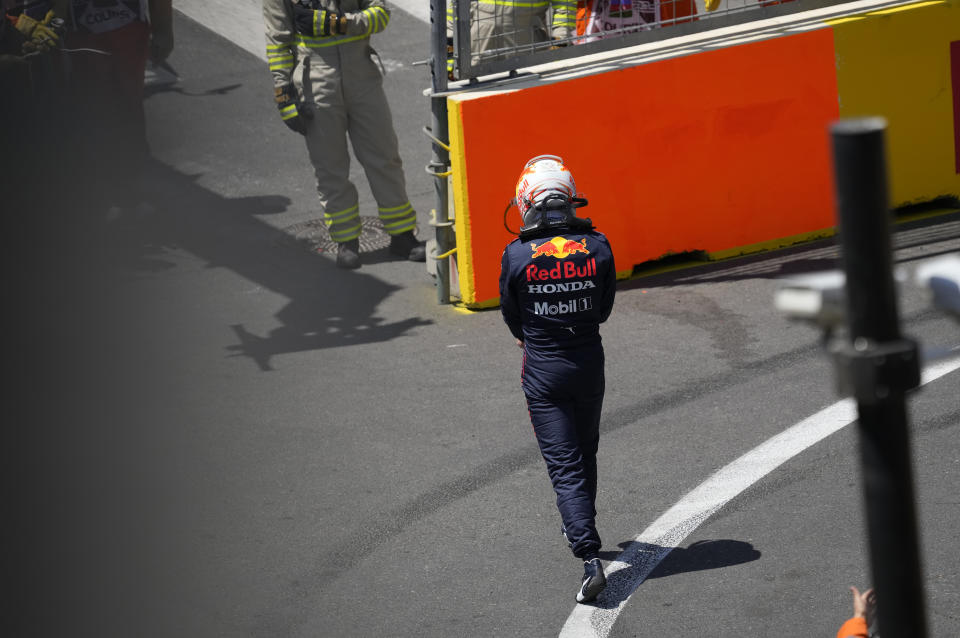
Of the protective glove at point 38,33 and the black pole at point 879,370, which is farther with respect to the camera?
the protective glove at point 38,33

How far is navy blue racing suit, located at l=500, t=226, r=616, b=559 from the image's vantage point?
5324 mm

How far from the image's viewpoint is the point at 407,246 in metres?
10.2

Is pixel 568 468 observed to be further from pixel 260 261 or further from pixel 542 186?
pixel 260 261

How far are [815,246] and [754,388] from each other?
104 inches

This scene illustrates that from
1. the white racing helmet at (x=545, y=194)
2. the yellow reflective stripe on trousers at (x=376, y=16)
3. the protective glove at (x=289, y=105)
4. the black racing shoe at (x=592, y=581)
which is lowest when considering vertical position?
the black racing shoe at (x=592, y=581)

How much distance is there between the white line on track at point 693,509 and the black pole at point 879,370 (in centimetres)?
276

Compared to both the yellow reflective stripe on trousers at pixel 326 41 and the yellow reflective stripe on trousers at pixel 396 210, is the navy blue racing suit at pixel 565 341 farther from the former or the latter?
the yellow reflective stripe on trousers at pixel 326 41

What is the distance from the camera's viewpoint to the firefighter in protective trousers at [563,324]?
5.32 metres

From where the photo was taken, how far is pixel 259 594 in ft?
18.1

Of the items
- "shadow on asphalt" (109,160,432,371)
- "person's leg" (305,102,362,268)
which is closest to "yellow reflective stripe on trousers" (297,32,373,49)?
"person's leg" (305,102,362,268)

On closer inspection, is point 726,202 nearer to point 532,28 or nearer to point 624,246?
point 624,246

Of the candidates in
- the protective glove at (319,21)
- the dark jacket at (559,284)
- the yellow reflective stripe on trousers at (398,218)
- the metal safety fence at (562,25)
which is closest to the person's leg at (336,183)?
the yellow reflective stripe on trousers at (398,218)

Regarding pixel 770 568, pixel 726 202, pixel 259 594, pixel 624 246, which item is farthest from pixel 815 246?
pixel 259 594

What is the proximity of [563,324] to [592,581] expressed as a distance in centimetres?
110
